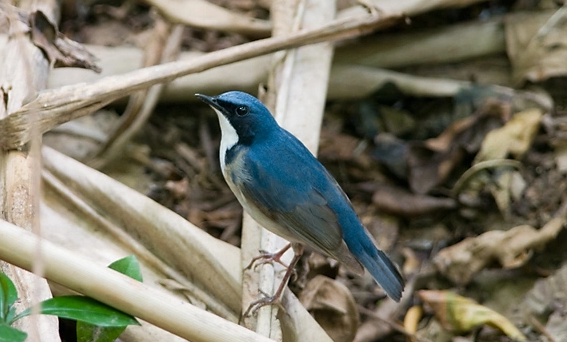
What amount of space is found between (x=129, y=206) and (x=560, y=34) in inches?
158

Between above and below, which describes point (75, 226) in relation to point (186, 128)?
below

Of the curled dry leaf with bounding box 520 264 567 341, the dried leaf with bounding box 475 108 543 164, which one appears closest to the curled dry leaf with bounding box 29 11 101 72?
the dried leaf with bounding box 475 108 543 164

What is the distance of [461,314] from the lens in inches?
186

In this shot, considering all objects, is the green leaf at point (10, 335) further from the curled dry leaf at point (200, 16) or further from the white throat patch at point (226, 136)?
the curled dry leaf at point (200, 16)

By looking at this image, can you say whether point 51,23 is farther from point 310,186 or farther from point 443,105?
point 443,105

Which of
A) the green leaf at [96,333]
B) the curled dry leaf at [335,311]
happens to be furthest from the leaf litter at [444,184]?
the green leaf at [96,333]

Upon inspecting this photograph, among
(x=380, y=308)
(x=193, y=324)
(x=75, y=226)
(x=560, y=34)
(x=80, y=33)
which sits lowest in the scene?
(x=380, y=308)

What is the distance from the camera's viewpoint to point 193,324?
3004 mm

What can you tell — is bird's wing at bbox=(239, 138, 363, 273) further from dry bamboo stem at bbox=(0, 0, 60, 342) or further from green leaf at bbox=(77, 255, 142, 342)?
dry bamboo stem at bbox=(0, 0, 60, 342)

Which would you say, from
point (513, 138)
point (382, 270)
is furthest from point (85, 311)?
point (513, 138)

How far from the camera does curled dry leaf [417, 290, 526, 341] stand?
4.64 m

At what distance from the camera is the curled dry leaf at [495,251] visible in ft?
16.5

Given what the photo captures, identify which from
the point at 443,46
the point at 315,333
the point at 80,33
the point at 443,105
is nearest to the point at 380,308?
the point at 315,333

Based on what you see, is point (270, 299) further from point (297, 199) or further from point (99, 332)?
point (99, 332)
